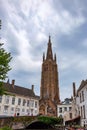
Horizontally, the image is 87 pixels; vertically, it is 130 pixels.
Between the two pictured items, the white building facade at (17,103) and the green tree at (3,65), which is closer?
the green tree at (3,65)

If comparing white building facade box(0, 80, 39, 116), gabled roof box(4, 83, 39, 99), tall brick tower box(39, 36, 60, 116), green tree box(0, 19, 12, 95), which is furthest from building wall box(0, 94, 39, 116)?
green tree box(0, 19, 12, 95)

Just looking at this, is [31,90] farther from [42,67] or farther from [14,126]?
[42,67]

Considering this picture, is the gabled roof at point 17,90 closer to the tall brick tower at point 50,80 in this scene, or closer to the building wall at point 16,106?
the building wall at point 16,106

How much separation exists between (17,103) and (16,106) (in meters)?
0.96

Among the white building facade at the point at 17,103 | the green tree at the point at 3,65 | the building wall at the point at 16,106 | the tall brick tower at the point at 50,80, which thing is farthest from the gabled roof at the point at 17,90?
the green tree at the point at 3,65

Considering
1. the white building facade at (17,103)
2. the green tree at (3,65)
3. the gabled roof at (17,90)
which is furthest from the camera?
the gabled roof at (17,90)

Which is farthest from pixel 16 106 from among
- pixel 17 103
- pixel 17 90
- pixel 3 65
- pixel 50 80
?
pixel 50 80

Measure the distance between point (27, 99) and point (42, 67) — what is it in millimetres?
49731

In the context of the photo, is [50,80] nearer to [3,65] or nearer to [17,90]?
[17,90]

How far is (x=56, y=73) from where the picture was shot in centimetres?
10306

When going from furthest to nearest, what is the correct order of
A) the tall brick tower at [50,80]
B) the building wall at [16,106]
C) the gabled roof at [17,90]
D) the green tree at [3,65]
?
the tall brick tower at [50,80] → the gabled roof at [17,90] → the building wall at [16,106] → the green tree at [3,65]

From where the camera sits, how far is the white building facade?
157ft

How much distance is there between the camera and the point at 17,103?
169 ft

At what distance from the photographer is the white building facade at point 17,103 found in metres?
47.9
